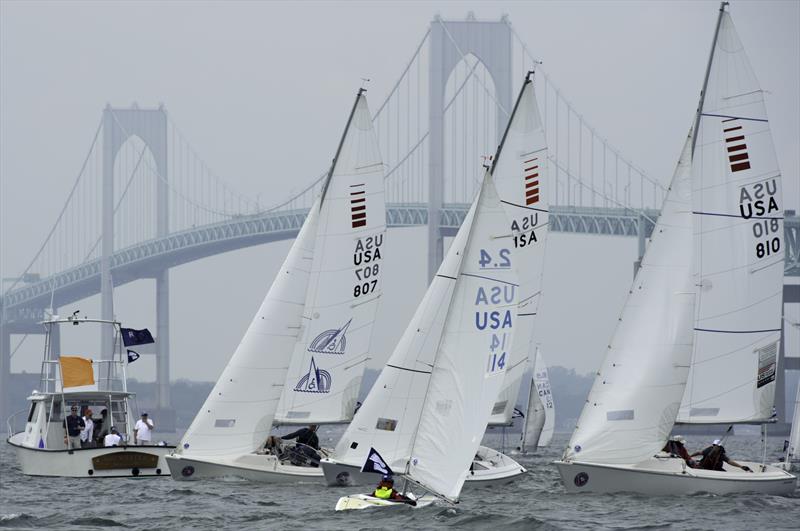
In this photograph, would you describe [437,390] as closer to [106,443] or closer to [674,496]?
[674,496]

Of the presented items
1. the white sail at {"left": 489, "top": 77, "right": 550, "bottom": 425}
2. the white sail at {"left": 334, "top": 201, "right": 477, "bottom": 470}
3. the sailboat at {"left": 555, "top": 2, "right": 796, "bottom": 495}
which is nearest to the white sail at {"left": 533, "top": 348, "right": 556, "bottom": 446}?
the white sail at {"left": 489, "top": 77, "right": 550, "bottom": 425}

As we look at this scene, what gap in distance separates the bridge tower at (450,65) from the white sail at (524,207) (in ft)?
81.2

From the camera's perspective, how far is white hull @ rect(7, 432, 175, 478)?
15.9 m

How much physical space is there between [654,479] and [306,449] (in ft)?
11.4

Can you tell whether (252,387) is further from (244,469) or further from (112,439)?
(112,439)

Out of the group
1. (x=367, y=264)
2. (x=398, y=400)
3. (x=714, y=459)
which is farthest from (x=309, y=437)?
(x=714, y=459)

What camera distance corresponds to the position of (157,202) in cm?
5900

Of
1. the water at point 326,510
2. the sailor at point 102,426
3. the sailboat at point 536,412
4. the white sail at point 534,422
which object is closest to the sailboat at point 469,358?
the water at point 326,510

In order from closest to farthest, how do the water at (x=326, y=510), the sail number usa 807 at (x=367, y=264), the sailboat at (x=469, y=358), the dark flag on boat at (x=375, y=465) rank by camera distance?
the dark flag on boat at (x=375, y=465)
the sailboat at (x=469, y=358)
the water at (x=326, y=510)
the sail number usa 807 at (x=367, y=264)

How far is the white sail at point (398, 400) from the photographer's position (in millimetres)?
12977

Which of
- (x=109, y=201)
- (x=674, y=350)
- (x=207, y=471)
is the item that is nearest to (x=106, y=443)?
(x=207, y=471)

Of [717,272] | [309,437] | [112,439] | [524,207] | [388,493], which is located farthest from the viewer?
[112,439]

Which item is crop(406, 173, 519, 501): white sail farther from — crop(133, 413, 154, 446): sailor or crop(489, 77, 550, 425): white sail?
→ crop(133, 413, 154, 446): sailor

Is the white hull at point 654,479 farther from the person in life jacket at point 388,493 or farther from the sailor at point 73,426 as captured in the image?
the sailor at point 73,426
